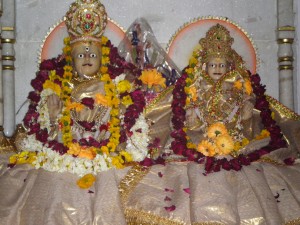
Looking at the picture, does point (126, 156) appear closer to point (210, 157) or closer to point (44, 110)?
point (210, 157)

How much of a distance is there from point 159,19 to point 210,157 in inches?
77.6

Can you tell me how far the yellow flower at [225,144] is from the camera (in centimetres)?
480

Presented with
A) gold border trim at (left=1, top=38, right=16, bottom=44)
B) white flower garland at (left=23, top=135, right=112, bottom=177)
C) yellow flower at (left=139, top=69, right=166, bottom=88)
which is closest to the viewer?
white flower garland at (left=23, top=135, right=112, bottom=177)

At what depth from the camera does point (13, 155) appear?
190 inches

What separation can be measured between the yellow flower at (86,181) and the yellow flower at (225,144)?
109 cm

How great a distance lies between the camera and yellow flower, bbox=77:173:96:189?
438cm

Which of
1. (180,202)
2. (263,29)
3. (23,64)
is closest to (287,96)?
(263,29)

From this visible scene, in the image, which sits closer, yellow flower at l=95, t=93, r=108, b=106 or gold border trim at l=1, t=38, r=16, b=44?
yellow flower at l=95, t=93, r=108, b=106

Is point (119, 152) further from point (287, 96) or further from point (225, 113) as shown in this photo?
point (287, 96)

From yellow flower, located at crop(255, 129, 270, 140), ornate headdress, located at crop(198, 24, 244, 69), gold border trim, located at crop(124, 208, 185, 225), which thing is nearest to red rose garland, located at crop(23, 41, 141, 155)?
ornate headdress, located at crop(198, 24, 244, 69)

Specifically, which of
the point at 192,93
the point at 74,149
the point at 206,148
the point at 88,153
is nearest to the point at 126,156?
the point at 88,153

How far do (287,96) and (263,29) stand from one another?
2.48 ft

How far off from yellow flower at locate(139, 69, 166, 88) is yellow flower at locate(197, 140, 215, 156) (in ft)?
2.66

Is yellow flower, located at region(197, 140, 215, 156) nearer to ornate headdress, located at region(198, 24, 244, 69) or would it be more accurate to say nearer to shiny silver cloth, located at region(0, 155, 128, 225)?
shiny silver cloth, located at region(0, 155, 128, 225)
